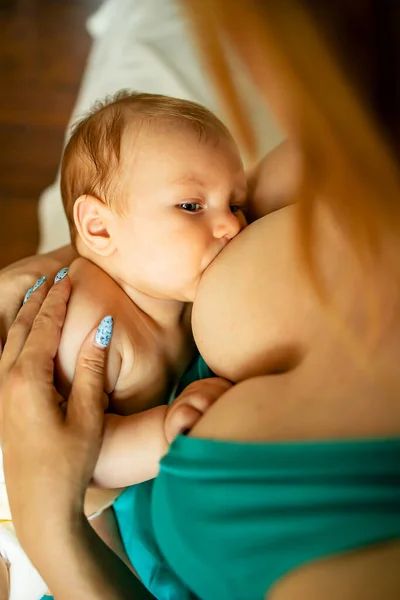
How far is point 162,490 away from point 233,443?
0.11m

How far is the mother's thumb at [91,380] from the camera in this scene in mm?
719

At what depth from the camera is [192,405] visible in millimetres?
688

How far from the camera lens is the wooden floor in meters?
1.82

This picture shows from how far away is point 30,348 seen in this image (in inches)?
29.8

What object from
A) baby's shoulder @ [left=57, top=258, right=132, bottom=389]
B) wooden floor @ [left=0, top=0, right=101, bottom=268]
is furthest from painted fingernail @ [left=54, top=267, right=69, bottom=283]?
wooden floor @ [left=0, top=0, right=101, bottom=268]

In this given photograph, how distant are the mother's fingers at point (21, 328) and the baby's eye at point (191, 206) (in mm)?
254

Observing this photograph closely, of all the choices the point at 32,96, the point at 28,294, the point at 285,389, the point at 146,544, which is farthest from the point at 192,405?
the point at 32,96

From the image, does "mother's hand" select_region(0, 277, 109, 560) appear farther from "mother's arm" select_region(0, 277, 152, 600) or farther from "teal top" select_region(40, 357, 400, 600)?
"teal top" select_region(40, 357, 400, 600)

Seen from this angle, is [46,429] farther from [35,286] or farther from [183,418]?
[35,286]

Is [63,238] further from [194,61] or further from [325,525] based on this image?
[325,525]

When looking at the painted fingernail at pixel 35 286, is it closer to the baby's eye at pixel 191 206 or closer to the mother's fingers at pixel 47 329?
the mother's fingers at pixel 47 329

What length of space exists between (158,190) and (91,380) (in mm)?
267

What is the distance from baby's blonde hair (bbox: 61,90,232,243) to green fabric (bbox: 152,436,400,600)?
40 centimetres

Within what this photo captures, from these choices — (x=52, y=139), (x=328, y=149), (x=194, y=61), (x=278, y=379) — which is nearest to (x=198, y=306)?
(x=278, y=379)
